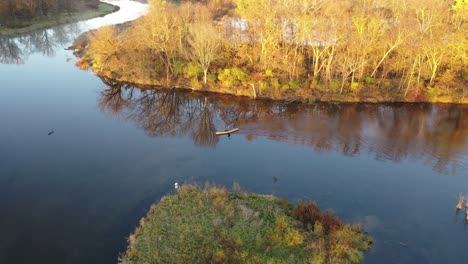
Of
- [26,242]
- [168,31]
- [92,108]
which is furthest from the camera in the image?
Result: [168,31]

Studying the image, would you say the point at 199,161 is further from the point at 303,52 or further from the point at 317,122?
the point at 303,52

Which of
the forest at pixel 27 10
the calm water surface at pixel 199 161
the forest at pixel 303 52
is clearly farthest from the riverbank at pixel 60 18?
the forest at pixel 303 52

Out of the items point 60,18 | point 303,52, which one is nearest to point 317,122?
point 303,52

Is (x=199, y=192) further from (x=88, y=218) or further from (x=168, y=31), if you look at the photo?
(x=168, y=31)

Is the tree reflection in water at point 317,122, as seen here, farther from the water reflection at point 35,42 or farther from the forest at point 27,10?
the forest at point 27,10

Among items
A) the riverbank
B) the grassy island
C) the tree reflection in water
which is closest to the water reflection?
the riverbank

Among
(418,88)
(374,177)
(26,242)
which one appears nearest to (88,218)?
(26,242)
